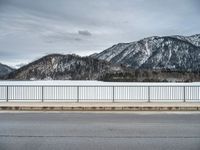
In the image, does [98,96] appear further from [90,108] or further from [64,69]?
[64,69]

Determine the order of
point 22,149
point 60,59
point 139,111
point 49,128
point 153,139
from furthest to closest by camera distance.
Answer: point 60,59 → point 139,111 → point 49,128 → point 153,139 → point 22,149

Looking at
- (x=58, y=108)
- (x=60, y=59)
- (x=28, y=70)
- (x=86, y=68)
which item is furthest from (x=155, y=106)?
(x=60, y=59)

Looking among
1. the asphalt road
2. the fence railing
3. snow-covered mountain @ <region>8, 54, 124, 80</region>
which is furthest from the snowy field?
snow-covered mountain @ <region>8, 54, 124, 80</region>

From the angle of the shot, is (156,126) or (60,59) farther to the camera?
(60,59)

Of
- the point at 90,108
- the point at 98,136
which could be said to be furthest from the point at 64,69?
the point at 98,136

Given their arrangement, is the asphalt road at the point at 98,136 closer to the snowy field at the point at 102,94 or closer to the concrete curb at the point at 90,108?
the concrete curb at the point at 90,108

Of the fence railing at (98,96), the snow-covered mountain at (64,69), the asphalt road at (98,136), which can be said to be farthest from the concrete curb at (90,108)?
the snow-covered mountain at (64,69)

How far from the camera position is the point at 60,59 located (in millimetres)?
181375

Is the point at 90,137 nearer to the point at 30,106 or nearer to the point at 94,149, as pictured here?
the point at 94,149

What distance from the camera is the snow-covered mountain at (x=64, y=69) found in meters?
148

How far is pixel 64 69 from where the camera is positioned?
165m

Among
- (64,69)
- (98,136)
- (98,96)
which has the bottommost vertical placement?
(98,96)

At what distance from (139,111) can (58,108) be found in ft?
14.3

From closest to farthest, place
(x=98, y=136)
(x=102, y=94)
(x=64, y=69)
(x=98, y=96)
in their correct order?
1. (x=98, y=136)
2. (x=98, y=96)
3. (x=102, y=94)
4. (x=64, y=69)
